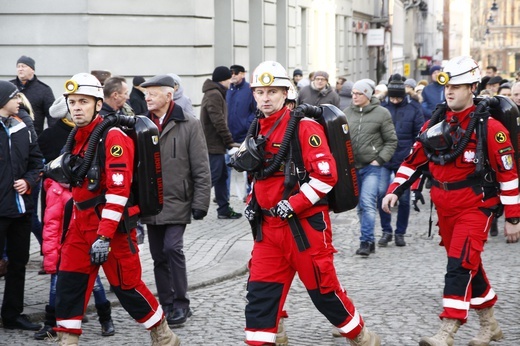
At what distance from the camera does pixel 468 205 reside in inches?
275

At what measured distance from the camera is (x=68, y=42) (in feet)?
56.5

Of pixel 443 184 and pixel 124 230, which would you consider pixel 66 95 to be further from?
A: pixel 443 184

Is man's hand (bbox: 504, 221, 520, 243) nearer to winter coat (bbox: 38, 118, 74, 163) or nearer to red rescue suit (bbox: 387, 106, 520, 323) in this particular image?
red rescue suit (bbox: 387, 106, 520, 323)

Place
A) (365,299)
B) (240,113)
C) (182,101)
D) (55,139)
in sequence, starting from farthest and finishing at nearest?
(240,113), (182,101), (365,299), (55,139)

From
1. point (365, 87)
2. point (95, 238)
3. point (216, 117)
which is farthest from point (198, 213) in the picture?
point (216, 117)

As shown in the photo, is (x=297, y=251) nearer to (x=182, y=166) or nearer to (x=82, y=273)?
(x=82, y=273)

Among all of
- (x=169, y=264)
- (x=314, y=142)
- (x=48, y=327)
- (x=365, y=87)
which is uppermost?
(x=365, y=87)

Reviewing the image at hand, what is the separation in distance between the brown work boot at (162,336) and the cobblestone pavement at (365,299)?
1.38 ft

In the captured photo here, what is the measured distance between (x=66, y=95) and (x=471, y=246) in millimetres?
2759

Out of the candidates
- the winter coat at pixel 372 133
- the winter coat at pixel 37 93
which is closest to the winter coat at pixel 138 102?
the winter coat at pixel 37 93

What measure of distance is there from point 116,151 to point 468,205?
91.3 inches

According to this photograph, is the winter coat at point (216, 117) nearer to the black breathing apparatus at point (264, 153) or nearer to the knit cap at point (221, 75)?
the knit cap at point (221, 75)

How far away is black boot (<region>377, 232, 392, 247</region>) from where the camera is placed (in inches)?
462

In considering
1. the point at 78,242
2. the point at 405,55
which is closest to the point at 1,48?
the point at 78,242
